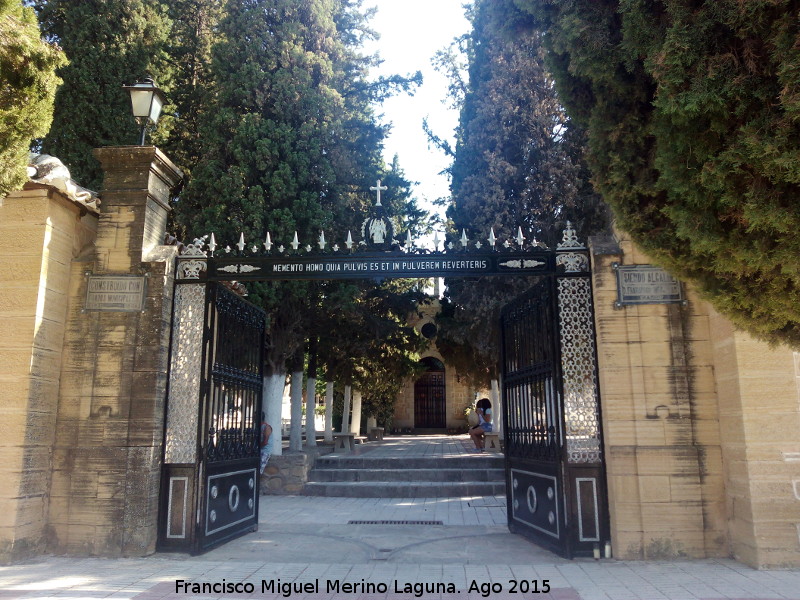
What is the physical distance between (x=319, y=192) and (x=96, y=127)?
4.85 meters

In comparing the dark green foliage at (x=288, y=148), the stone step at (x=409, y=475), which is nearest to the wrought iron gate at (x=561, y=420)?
the stone step at (x=409, y=475)

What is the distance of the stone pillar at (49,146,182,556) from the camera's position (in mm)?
6520

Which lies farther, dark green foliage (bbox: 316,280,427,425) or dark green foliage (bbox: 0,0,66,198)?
dark green foliage (bbox: 316,280,427,425)

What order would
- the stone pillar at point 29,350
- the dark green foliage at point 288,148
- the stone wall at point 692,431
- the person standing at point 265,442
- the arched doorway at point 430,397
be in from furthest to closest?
the arched doorway at point 430,397 < the dark green foliage at point 288,148 < the person standing at point 265,442 < the stone pillar at point 29,350 < the stone wall at point 692,431

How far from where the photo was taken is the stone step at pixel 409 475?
41.0 feet

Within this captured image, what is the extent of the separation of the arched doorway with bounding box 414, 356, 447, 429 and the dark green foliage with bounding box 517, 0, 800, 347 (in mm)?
24215

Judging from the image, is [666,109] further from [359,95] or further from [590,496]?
[359,95]

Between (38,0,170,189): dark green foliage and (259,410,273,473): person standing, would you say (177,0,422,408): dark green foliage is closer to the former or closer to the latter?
(38,0,170,189): dark green foliage

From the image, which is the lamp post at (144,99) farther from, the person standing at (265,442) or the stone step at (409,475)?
the stone step at (409,475)

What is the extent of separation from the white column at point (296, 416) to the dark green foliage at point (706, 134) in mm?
11357

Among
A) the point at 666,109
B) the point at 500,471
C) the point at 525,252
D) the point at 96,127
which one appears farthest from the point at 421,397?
the point at 666,109

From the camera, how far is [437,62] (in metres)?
16.2

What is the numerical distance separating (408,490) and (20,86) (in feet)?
30.6

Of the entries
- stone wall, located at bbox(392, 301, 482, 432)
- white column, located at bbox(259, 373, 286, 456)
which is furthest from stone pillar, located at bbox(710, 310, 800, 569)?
stone wall, located at bbox(392, 301, 482, 432)
